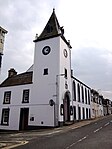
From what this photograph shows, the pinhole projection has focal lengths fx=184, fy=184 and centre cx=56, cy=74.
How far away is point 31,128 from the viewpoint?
2789cm

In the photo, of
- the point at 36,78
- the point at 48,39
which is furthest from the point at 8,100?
the point at 48,39

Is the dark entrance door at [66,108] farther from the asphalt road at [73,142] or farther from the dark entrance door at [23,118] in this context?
the asphalt road at [73,142]

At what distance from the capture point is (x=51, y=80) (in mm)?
28609

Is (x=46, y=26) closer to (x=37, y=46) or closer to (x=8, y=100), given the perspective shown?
(x=37, y=46)

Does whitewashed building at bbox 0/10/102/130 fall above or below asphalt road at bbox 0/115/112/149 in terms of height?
above

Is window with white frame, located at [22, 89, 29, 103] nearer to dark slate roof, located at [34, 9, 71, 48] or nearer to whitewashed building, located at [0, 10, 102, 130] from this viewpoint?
whitewashed building, located at [0, 10, 102, 130]

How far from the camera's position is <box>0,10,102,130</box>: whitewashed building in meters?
27.5

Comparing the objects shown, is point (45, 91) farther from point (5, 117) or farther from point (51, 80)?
point (5, 117)

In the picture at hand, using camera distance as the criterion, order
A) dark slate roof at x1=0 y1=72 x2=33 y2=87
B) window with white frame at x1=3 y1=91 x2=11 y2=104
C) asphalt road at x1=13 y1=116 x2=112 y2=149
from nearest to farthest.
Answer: asphalt road at x1=13 y1=116 x2=112 y2=149 < dark slate roof at x1=0 y1=72 x2=33 y2=87 < window with white frame at x1=3 y1=91 x2=11 y2=104

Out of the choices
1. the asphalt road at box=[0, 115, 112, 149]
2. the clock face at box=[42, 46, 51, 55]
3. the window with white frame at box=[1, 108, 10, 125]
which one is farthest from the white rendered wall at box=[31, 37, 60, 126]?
the asphalt road at box=[0, 115, 112, 149]

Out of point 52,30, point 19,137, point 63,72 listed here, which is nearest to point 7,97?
point 63,72

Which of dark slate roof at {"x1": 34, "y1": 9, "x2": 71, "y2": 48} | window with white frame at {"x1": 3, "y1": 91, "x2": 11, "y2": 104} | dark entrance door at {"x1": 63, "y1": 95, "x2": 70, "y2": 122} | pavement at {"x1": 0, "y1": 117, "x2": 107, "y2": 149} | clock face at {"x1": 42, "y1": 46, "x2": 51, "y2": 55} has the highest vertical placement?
dark slate roof at {"x1": 34, "y1": 9, "x2": 71, "y2": 48}

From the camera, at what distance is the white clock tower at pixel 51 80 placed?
27078 millimetres

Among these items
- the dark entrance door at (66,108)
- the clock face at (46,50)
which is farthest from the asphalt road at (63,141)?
the clock face at (46,50)
